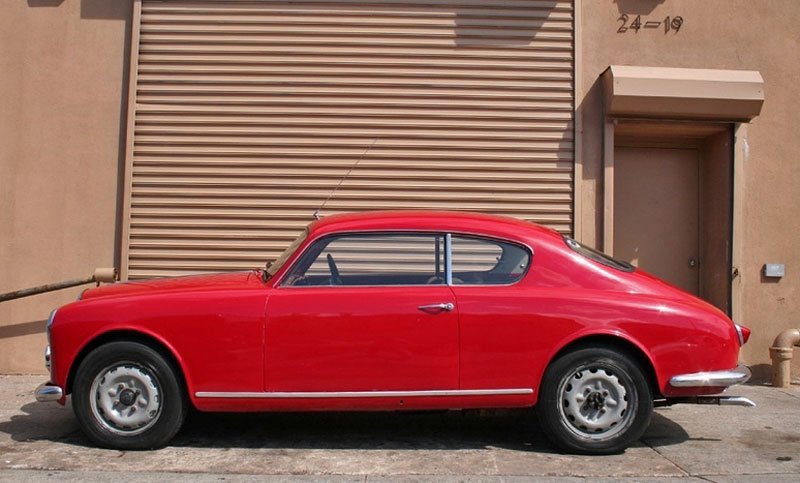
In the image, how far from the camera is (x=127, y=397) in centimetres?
514

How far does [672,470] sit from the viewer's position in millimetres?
4945

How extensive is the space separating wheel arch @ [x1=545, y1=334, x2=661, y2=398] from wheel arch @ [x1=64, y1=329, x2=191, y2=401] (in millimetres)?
2365

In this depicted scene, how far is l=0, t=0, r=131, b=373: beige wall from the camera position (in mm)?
7988

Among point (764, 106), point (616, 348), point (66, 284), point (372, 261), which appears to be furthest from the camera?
point (764, 106)

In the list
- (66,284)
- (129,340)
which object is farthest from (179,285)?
(66,284)

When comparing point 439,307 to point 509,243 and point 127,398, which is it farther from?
point 127,398

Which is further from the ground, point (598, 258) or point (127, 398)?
point (598, 258)

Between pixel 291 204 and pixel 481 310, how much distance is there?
3433 mm

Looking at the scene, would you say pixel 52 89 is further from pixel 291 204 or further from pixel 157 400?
pixel 157 400

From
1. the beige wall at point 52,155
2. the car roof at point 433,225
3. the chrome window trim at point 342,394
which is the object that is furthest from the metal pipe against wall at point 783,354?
the beige wall at point 52,155

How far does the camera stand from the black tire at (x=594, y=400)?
5.10 metres

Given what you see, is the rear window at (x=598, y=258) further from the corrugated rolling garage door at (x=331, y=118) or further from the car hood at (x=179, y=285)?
the corrugated rolling garage door at (x=331, y=118)

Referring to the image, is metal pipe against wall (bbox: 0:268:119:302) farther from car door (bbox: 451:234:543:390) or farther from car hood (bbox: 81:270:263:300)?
car door (bbox: 451:234:543:390)

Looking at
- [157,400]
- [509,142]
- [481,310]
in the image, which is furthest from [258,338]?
[509,142]
